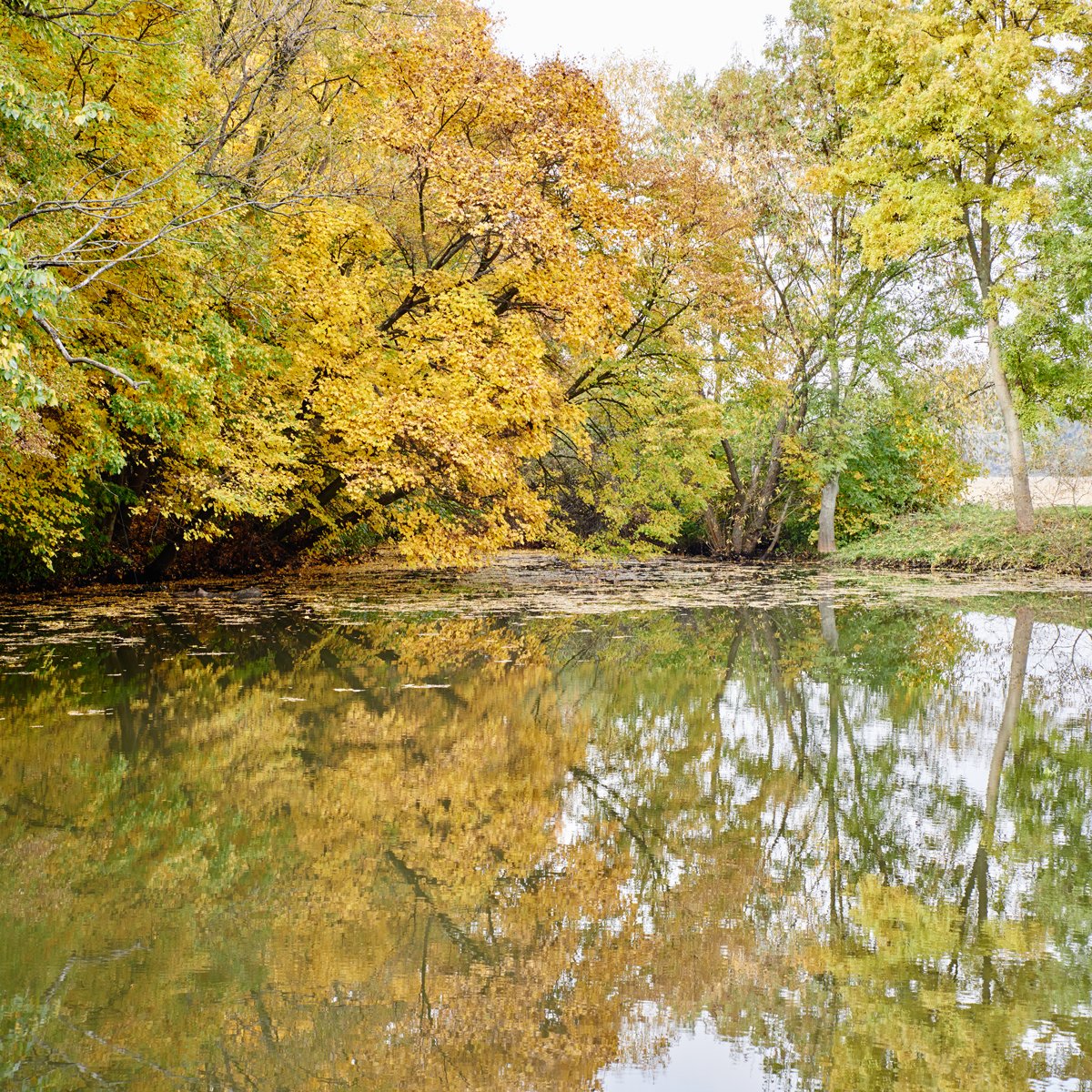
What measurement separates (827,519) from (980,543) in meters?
4.93

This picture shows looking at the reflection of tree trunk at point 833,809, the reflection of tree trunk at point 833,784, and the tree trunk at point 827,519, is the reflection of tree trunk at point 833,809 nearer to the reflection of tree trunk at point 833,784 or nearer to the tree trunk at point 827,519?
the reflection of tree trunk at point 833,784

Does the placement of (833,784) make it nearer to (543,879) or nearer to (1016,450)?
(543,879)

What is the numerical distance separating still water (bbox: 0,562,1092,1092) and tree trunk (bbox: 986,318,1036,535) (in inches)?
520

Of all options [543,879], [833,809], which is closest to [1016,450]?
[833,809]

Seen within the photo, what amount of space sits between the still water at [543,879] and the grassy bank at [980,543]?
40.6 ft

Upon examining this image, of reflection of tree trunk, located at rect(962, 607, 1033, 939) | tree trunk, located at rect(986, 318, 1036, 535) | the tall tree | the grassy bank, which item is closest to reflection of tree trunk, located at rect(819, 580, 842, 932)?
reflection of tree trunk, located at rect(962, 607, 1033, 939)

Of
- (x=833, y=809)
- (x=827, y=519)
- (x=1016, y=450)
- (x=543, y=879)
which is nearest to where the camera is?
(x=543, y=879)

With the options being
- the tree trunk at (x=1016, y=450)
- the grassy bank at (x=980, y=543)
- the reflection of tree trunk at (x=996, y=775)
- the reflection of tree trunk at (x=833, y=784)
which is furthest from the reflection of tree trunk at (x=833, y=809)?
the tree trunk at (x=1016, y=450)

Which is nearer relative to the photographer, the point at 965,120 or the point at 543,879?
the point at 543,879

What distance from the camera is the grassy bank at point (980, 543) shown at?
20.1 meters

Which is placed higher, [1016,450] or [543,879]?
[1016,450]

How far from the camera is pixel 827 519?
1032 inches

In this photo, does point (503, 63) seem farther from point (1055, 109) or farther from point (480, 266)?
point (1055, 109)

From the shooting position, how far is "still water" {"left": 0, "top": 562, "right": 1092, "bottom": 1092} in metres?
2.85
